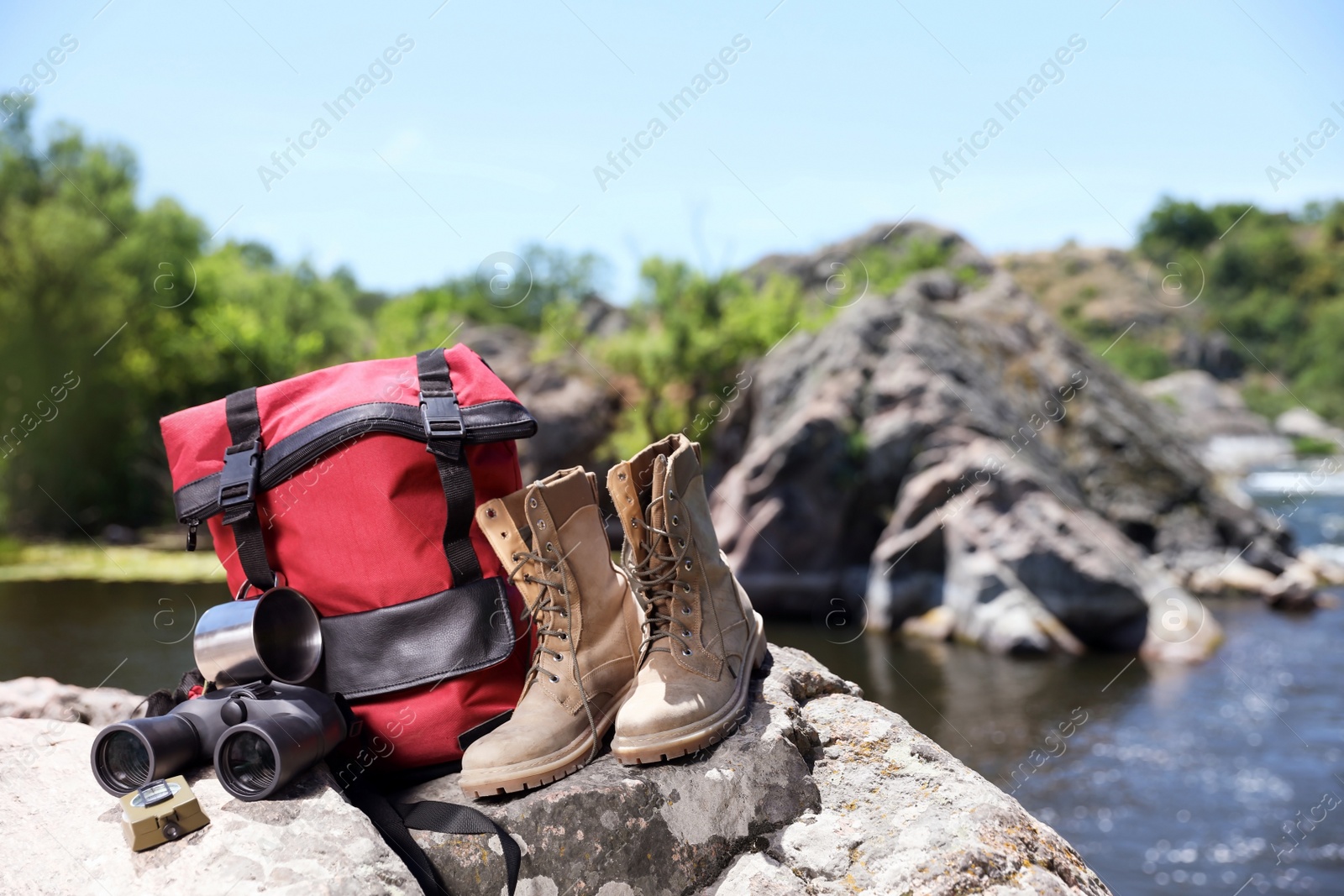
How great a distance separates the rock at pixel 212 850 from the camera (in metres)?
2.06

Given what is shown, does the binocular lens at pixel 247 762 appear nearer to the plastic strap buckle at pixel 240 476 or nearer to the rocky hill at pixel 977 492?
the plastic strap buckle at pixel 240 476

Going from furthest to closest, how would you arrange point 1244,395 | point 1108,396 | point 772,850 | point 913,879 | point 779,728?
point 1244,395
point 1108,396
point 779,728
point 772,850
point 913,879

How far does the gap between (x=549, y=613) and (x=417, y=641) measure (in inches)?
16.4

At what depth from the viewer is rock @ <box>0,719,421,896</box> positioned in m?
2.06

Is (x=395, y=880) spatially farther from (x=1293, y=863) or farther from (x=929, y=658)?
(x=929, y=658)

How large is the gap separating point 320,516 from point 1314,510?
35673mm

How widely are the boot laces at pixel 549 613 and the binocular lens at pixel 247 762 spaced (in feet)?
2.29

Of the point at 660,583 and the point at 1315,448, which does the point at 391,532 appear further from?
the point at 1315,448

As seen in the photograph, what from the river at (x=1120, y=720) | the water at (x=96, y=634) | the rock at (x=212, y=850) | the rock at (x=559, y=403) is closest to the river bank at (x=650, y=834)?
the rock at (x=212, y=850)

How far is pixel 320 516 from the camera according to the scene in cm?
279

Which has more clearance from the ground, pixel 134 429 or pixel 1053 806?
pixel 1053 806

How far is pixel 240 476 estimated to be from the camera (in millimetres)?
2789

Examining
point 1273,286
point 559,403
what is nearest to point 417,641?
point 559,403

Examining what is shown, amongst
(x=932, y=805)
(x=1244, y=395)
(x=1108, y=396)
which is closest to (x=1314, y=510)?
(x=1108, y=396)
